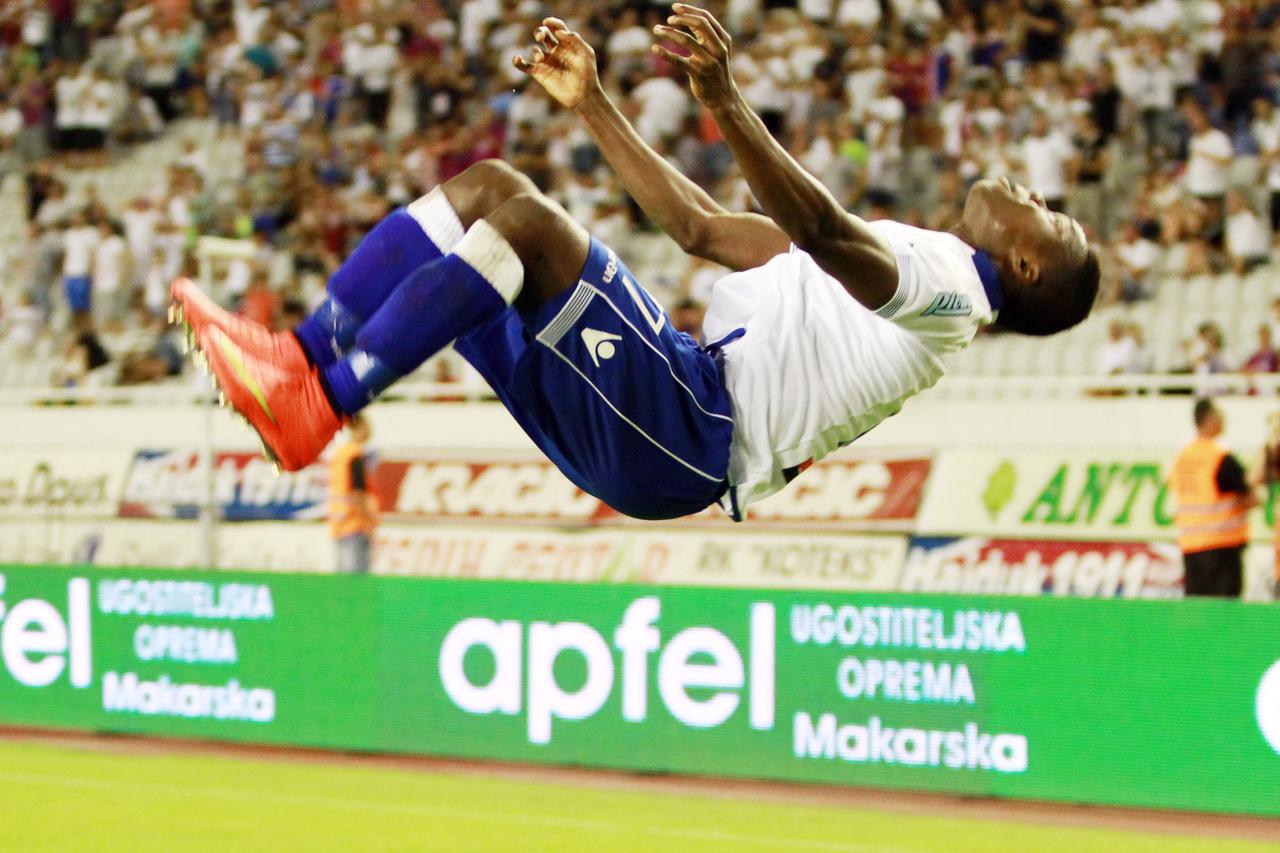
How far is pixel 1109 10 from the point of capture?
523 inches

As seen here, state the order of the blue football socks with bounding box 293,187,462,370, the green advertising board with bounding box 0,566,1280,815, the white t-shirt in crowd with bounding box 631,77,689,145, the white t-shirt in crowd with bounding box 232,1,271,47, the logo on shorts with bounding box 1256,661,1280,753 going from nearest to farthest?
the blue football socks with bounding box 293,187,462,370 < the logo on shorts with bounding box 1256,661,1280,753 < the green advertising board with bounding box 0,566,1280,815 < the white t-shirt in crowd with bounding box 631,77,689,145 < the white t-shirt in crowd with bounding box 232,1,271,47

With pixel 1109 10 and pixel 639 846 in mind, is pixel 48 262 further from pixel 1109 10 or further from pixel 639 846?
pixel 639 846

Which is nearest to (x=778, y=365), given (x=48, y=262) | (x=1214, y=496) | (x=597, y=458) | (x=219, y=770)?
(x=597, y=458)

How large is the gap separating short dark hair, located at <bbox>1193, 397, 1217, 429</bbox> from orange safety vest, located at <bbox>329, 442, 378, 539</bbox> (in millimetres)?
5234

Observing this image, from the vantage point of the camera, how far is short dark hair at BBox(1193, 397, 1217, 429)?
32.1 feet

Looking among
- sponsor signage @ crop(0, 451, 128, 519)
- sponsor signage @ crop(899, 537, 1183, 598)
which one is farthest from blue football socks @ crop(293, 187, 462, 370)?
sponsor signage @ crop(0, 451, 128, 519)

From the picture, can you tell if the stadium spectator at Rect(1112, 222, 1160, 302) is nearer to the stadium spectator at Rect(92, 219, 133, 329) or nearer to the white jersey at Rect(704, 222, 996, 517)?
the white jersey at Rect(704, 222, 996, 517)

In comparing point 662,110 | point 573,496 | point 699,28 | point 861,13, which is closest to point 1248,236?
point 861,13

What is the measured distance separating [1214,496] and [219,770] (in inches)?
226

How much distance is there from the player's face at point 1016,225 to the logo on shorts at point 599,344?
933 millimetres

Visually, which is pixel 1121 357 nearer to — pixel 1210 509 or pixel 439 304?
pixel 1210 509

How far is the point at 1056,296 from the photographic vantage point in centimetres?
436

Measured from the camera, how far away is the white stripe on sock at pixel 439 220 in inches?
164

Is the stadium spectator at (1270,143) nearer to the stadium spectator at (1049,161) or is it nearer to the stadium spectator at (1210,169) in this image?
the stadium spectator at (1210,169)
